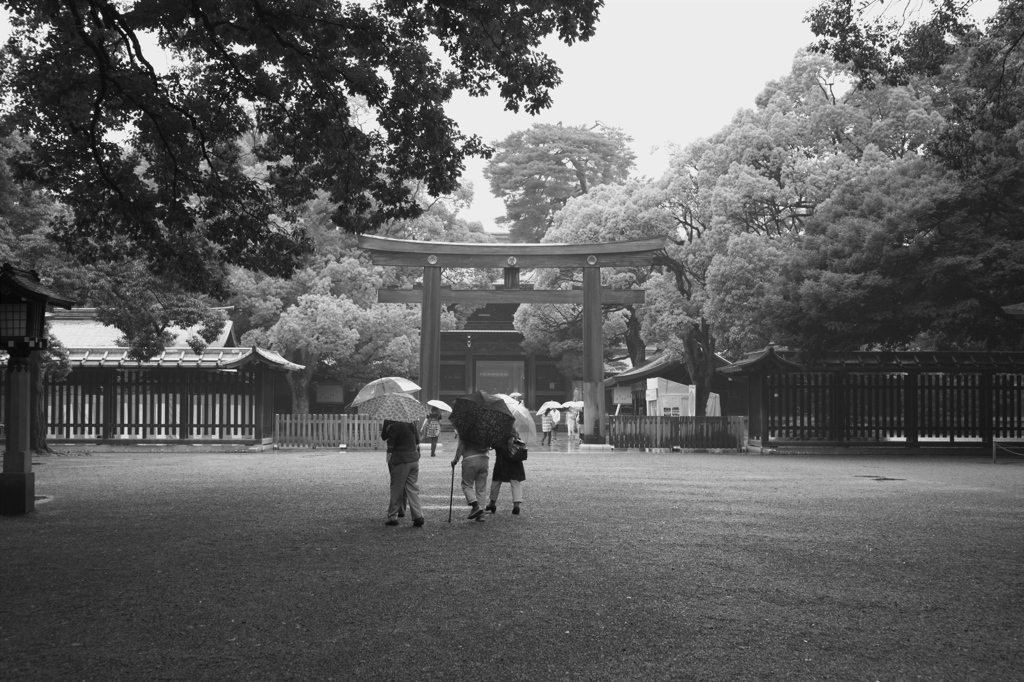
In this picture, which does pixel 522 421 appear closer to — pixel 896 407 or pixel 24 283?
pixel 24 283

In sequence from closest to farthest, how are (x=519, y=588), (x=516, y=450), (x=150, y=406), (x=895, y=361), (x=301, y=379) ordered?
(x=519, y=588) < (x=516, y=450) < (x=895, y=361) < (x=150, y=406) < (x=301, y=379)

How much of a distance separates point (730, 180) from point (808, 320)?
5329 millimetres

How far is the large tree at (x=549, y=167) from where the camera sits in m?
54.7

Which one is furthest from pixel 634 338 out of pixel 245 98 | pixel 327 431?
pixel 245 98

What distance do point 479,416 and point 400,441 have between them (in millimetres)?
963

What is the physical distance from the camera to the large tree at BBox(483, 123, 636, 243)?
180 feet

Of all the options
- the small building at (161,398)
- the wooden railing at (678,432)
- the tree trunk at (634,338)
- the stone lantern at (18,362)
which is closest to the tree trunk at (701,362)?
the wooden railing at (678,432)

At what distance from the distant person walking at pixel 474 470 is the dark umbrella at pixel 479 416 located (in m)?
0.09

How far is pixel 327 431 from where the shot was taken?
Result: 30516 mm

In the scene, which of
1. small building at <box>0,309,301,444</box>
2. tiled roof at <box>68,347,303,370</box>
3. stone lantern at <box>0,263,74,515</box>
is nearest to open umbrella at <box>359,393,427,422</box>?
stone lantern at <box>0,263,74,515</box>

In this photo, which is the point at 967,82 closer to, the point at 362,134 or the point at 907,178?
the point at 362,134

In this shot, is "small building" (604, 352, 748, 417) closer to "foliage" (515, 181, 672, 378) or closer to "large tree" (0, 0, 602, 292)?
"foliage" (515, 181, 672, 378)

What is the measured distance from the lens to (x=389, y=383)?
1157cm

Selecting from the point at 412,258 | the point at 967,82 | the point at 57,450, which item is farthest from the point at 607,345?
the point at 967,82
